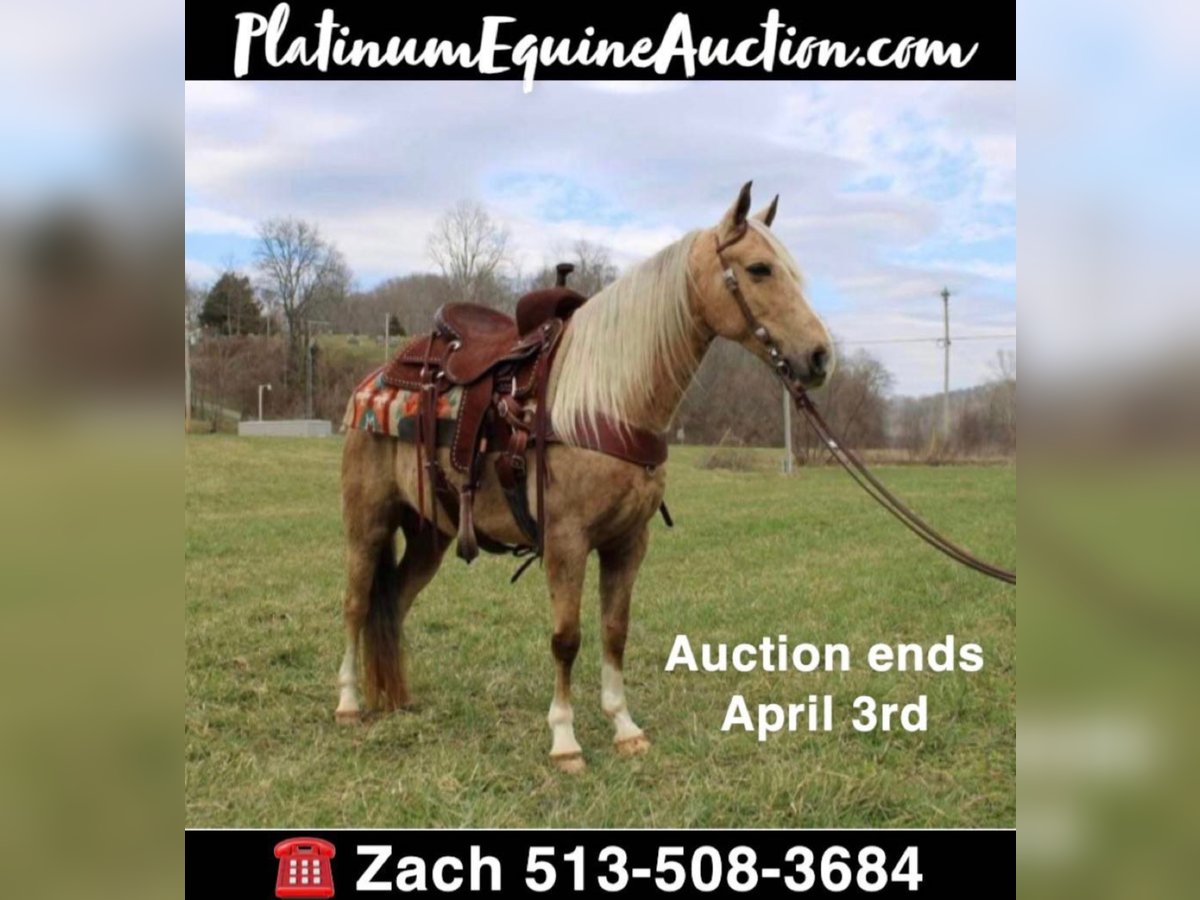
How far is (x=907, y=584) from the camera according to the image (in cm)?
600

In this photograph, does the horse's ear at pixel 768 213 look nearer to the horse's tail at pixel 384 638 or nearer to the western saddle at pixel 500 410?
the western saddle at pixel 500 410

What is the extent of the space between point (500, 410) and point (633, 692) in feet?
5.62

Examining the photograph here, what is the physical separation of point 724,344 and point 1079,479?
227 cm

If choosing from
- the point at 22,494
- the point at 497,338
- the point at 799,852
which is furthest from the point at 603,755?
the point at 22,494

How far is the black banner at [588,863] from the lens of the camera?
2387 millimetres

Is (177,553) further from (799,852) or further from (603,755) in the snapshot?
(603,755)

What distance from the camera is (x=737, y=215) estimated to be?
9.45 ft

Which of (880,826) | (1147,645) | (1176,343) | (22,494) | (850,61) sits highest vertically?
(850,61)

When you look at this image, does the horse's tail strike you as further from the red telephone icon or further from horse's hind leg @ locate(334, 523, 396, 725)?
the red telephone icon

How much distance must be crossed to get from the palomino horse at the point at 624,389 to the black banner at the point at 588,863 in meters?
0.78

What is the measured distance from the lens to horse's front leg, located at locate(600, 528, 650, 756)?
343 centimetres

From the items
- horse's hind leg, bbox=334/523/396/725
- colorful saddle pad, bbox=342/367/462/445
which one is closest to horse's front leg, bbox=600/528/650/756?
colorful saddle pad, bbox=342/367/462/445

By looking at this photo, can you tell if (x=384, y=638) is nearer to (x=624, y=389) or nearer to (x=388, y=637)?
(x=388, y=637)

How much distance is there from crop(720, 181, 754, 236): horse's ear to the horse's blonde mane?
190mm
